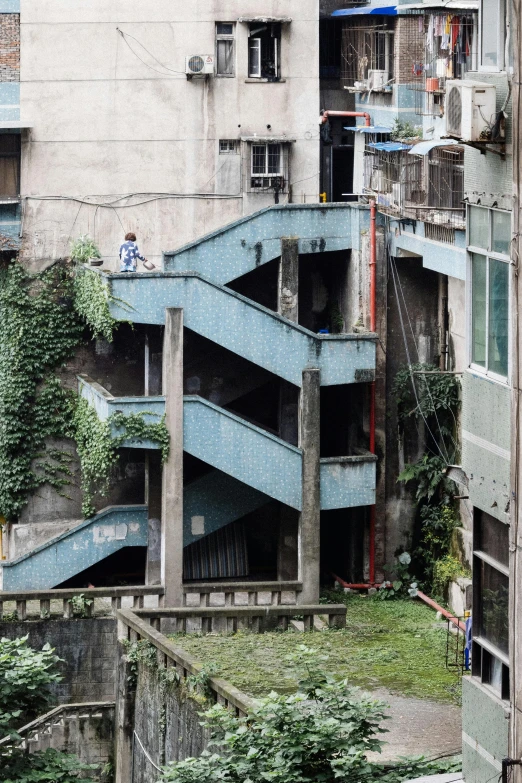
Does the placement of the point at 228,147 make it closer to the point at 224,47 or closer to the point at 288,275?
the point at 224,47

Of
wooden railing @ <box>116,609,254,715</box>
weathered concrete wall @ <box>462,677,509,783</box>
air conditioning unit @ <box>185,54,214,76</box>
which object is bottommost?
wooden railing @ <box>116,609,254,715</box>

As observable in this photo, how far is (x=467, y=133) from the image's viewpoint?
1717 cm

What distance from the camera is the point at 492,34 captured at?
57.9ft

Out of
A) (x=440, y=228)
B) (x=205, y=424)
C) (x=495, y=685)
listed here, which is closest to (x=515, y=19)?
(x=495, y=685)

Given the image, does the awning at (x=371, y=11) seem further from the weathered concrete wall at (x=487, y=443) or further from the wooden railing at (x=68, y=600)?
the weathered concrete wall at (x=487, y=443)

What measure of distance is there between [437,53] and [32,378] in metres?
10.2

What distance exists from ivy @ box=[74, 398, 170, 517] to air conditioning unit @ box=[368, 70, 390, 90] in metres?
8.12

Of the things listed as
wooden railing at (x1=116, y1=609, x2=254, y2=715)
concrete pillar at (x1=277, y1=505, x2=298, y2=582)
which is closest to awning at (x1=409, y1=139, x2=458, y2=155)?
concrete pillar at (x1=277, y1=505, x2=298, y2=582)

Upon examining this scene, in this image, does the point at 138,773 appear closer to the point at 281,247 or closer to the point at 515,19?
the point at 281,247

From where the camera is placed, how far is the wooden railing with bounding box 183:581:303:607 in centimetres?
3069

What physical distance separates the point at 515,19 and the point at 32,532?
19662mm

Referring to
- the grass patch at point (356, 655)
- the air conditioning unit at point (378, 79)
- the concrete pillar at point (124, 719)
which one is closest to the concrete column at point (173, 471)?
the grass patch at point (356, 655)

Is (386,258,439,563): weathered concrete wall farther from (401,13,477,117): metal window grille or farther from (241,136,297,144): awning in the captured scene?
(241,136,297,144): awning

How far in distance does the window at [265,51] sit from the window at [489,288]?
17.3 meters
